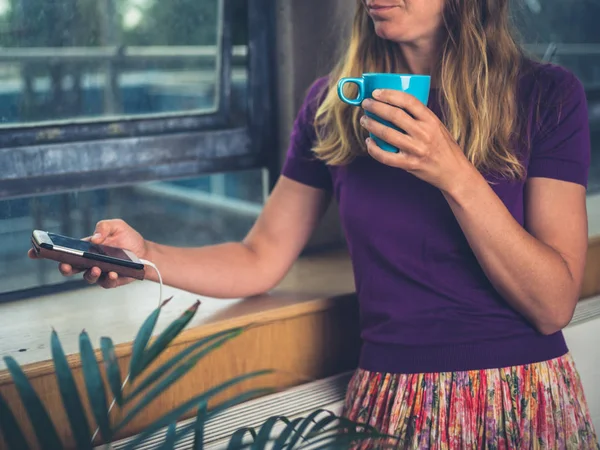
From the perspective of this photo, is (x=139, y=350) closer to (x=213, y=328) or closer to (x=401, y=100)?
(x=401, y=100)

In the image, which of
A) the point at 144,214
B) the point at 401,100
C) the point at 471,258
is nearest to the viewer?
the point at 401,100

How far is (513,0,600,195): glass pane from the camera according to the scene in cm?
226

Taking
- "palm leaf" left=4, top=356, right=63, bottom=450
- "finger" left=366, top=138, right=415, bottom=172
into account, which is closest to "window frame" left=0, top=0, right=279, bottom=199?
"finger" left=366, top=138, right=415, bottom=172

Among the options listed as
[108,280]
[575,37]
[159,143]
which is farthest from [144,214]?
[575,37]

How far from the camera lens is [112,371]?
2.60 feet

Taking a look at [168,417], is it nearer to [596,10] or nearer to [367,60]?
[367,60]

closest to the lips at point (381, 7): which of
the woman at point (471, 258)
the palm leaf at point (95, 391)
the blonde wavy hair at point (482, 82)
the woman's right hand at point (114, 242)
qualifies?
the woman at point (471, 258)

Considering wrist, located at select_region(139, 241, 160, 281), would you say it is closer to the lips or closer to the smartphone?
the smartphone

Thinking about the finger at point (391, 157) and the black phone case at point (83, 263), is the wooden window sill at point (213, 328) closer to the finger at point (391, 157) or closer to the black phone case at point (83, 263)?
the black phone case at point (83, 263)

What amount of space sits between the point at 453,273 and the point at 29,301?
85cm

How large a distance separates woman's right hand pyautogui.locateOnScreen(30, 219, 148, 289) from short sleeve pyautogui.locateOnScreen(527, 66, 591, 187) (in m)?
0.65

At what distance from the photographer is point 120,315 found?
149 cm

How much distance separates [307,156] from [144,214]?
0.49 m

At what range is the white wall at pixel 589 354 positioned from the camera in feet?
5.63
